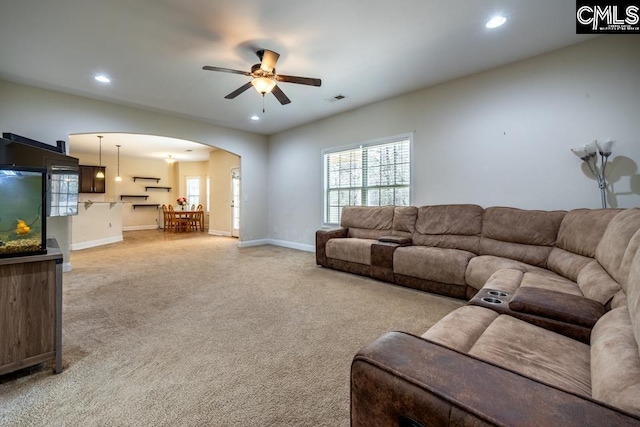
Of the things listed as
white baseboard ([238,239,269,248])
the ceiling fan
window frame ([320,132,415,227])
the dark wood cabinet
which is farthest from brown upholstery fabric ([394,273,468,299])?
the dark wood cabinet

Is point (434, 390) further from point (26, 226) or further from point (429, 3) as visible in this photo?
point (429, 3)

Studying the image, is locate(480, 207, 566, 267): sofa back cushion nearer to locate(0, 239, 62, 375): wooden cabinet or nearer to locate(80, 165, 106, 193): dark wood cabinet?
locate(0, 239, 62, 375): wooden cabinet

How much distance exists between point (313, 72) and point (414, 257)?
2847 mm

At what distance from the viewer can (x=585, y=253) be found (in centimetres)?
224

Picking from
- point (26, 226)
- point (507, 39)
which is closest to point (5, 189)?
point (26, 226)

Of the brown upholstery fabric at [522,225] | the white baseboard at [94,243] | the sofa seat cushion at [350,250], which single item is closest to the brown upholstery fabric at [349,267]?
the sofa seat cushion at [350,250]

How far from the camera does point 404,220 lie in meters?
4.12

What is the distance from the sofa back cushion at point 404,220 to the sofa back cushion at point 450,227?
0.25ft

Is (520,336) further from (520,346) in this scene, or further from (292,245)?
(292,245)

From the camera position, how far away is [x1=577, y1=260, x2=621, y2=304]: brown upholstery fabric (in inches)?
58.2

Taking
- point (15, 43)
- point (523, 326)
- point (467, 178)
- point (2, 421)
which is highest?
point (15, 43)

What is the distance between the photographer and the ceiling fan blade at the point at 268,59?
2892 mm

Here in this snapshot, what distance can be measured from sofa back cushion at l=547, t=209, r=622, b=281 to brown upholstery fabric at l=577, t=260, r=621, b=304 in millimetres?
228

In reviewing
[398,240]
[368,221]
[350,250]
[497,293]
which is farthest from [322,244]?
[497,293]
